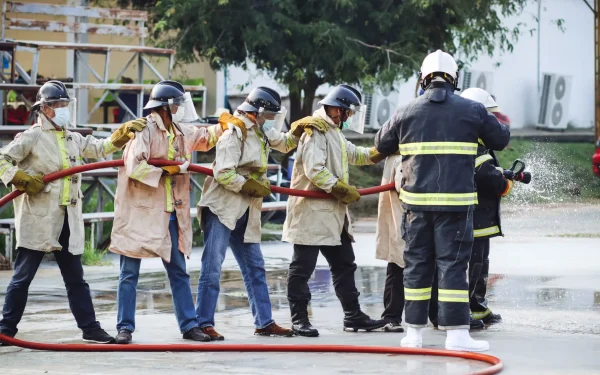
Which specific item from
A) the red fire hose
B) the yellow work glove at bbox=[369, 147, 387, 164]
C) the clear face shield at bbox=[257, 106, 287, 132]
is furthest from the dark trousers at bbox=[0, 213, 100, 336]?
the yellow work glove at bbox=[369, 147, 387, 164]

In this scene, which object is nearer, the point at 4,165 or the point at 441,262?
the point at 441,262

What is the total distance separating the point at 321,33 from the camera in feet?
61.4

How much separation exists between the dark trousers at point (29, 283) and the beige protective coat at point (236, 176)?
98 centimetres

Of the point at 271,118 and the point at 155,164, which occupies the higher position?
the point at 271,118

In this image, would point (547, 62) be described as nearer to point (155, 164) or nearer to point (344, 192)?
point (344, 192)

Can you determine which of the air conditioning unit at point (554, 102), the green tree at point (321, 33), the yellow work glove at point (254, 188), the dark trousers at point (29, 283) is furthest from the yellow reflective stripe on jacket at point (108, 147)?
the air conditioning unit at point (554, 102)

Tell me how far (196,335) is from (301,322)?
815 millimetres

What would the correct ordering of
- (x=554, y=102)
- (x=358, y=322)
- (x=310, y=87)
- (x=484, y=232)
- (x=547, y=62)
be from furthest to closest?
(x=547, y=62) → (x=554, y=102) → (x=310, y=87) → (x=484, y=232) → (x=358, y=322)

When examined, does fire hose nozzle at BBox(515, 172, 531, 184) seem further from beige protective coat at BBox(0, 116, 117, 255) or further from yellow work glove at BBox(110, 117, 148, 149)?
beige protective coat at BBox(0, 116, 117, 255)

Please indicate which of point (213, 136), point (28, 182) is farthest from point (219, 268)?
point (28, 182)

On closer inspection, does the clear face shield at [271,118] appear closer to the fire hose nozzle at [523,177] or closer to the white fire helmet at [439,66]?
the white fire helmet at [439,66]

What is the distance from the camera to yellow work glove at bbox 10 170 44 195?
809cm

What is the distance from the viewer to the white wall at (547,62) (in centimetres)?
3350

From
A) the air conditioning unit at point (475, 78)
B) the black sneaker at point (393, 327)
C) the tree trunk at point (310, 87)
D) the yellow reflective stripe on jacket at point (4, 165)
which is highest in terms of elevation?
the air conditioning unit at point (475, 78)
